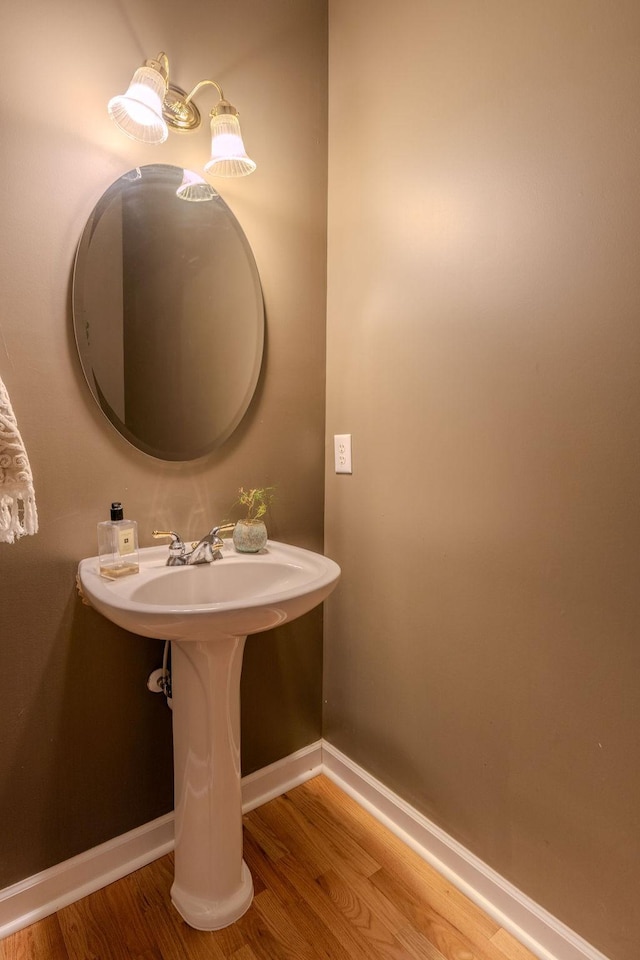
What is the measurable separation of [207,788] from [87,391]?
0.96m

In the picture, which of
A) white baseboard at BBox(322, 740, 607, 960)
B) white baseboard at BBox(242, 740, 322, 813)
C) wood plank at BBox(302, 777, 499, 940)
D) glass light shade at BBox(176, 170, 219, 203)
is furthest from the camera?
white baseboard at BBox(242, 740, 322, 813)

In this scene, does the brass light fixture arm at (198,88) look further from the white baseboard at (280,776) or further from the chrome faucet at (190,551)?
the white baseboard at (280,776)

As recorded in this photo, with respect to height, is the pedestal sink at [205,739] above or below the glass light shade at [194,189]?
below

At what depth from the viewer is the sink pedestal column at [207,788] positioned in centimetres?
111

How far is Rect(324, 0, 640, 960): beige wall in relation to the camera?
0.93m

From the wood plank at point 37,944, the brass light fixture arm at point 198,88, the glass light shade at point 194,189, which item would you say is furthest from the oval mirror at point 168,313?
the wood plank at point 37,944

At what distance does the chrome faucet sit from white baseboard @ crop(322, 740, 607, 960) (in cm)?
87

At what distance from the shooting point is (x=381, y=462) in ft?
4.66

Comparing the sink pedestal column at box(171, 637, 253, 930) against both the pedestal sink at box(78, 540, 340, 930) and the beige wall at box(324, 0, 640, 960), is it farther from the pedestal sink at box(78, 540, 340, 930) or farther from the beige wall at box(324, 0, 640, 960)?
the beige wall at box(324, 0, 640, 960)

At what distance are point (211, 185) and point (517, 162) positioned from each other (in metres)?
0.77

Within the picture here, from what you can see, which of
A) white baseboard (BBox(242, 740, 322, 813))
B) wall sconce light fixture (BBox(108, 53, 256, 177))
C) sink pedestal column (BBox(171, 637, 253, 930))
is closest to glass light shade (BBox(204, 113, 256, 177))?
wall sconce light fixture (BBox(108, 53, 256, 177))

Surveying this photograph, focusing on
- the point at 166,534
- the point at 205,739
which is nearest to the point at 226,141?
the point at 166,534

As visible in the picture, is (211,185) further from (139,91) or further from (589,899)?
(589,899)

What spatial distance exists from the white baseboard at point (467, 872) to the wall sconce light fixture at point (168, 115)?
5.81 ft
